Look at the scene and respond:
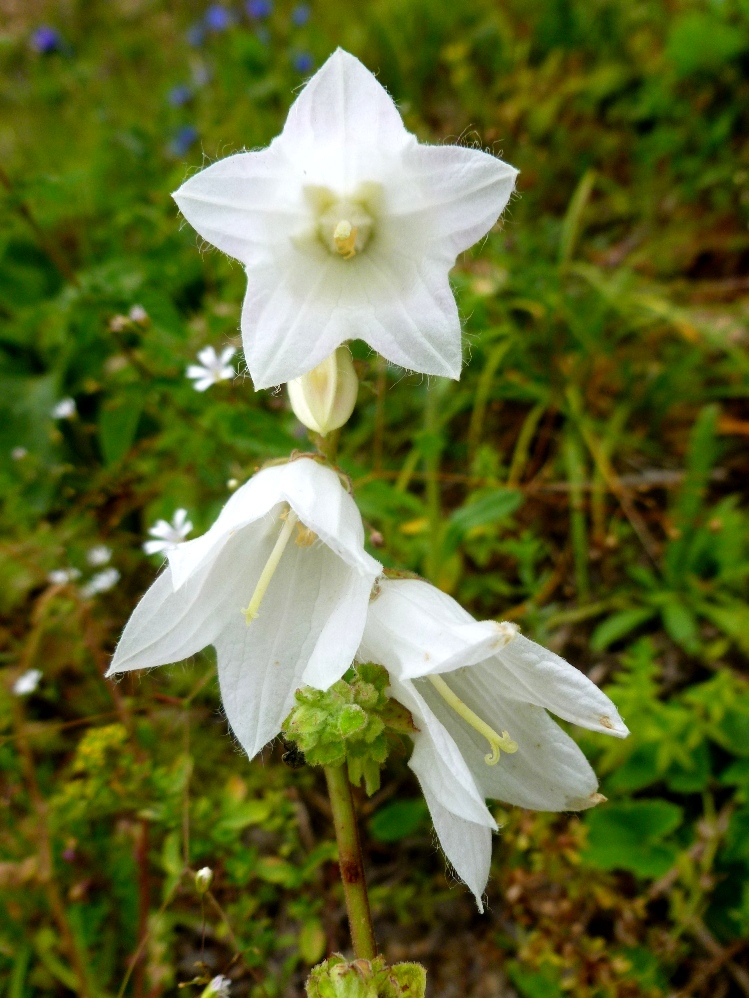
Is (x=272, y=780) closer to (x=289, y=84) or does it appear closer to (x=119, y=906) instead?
(x=119, y=906)

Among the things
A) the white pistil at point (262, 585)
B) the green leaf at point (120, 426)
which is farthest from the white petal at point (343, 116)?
the green leaf at point (120, 426)

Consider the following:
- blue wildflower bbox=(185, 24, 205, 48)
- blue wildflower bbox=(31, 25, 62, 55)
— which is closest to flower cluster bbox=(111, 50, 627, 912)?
blue wildflower bbox=(185, 24, 205, 48)

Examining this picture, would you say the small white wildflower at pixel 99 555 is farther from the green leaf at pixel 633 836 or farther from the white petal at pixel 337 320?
the green leaf at pixel 633 836

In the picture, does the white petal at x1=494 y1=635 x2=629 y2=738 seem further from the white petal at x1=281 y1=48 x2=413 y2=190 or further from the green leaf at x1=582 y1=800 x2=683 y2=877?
the white petal at x1=281 y1=48 x2=413 y2=190

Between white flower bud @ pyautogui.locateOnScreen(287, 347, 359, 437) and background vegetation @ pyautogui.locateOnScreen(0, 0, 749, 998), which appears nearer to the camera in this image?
white flower bud @ pyautogui.locateOnScreen(287, 347, 359, 437)

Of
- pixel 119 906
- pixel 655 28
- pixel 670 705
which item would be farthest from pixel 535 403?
pixel 655 28
